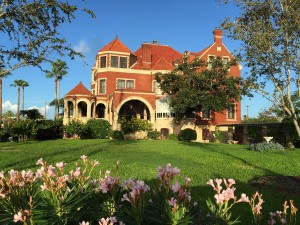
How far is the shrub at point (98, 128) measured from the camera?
3506 centimetres

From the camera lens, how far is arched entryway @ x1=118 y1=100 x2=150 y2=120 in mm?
40287

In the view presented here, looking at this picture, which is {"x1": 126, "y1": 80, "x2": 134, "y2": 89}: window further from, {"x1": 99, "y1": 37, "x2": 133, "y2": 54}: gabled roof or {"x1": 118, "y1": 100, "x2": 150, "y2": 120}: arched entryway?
{"x1": 99, "y1": 37, "x2": 133, "y2": 54}: gabled roof

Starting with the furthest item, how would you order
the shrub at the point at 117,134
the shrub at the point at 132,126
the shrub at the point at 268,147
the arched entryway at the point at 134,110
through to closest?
the arched entryway at the point at 134,110 < the shrub at the point at 132,126 < the shrub at the point at 117,134 < the shrub at the point at 268,147

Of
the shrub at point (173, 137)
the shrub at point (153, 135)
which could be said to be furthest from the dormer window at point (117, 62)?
the shrub at point (173, 137)

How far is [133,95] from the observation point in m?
38.1

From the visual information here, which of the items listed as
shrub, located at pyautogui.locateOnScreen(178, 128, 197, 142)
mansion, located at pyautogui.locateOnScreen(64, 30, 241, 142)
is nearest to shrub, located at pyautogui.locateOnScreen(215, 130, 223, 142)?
mansion, located at pyautogui.locateOnScreen(64, 30, 241, 142)

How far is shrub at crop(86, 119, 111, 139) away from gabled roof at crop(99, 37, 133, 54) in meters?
11.2

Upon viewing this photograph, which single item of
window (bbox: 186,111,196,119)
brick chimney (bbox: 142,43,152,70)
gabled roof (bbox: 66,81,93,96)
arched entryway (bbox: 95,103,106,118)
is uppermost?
brick chimney (bbox: 142,43,152,70)

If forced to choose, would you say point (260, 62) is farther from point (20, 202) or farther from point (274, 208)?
point (20, 202)

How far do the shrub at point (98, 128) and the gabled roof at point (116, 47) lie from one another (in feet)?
36.9

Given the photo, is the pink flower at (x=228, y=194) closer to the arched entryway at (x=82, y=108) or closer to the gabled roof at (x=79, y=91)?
the gabled roof at (x=79, y=91)

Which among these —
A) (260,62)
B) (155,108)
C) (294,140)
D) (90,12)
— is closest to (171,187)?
(90,12)

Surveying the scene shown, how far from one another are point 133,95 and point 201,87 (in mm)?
8331

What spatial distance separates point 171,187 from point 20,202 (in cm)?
111
